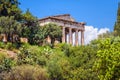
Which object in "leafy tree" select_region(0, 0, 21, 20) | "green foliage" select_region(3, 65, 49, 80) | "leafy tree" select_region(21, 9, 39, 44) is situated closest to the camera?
"green foliage" select_region(3, 65, 49, 80)

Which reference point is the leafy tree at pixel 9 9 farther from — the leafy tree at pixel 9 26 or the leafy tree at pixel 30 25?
the leafy tree at pixel 9 26

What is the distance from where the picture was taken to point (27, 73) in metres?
55.0

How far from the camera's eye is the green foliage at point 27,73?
54562mm

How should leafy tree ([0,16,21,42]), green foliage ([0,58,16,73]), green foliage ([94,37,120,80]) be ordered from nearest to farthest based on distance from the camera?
green foliage ([94,37,120,80]) < green foliage ([0,58,16,73]) < leafy tree ([0,16,21,42])

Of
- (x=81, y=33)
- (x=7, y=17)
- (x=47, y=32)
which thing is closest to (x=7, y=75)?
(x=7, y=17)

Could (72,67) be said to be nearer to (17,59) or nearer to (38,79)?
(38,79)

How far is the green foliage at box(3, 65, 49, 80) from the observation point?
54.6 m

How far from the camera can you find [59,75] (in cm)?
5472

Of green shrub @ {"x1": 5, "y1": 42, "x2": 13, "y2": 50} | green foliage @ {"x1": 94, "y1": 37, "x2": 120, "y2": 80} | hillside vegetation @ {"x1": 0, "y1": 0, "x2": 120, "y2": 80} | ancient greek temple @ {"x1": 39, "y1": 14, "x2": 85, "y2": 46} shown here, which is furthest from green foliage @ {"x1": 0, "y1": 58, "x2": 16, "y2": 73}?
ancient greek temple @ {"x1": 39, "y1": 14, "x2": 85, "y2": 46}

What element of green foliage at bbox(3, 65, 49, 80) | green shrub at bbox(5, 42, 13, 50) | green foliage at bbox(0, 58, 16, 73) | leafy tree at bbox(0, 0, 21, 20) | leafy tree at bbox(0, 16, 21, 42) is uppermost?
leafy tree at bbox(0, 0, 21, 20)

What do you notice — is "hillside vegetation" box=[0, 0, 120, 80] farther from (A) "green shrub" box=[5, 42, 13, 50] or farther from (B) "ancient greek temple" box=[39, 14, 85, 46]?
(B) "ancient greek temple" box=[39, 14, 85, 46]

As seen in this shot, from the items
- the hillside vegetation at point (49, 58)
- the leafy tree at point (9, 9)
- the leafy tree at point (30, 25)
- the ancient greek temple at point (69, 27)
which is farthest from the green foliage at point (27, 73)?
the ancient greek temple at point (69, 27)

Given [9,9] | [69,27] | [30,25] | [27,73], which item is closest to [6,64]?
[27,73]

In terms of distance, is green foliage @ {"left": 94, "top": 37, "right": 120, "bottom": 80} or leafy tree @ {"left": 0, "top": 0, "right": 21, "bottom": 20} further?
leafy tree @ {"left": 0, "top": 0, "right": 21, "bottom": 20}
